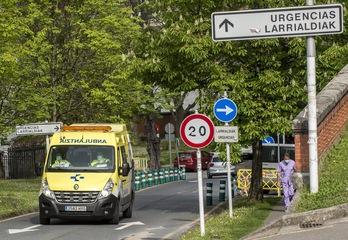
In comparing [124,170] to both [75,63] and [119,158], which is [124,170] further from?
[75,63]

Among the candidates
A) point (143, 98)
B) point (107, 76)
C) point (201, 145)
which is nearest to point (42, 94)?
point (107, 76)

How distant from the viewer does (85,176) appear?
74.2 feet

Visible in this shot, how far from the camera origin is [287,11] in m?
17.2

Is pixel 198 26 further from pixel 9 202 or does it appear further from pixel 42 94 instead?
pixel 42 94

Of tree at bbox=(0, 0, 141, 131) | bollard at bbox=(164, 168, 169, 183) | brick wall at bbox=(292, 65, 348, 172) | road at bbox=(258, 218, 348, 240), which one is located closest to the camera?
road at bbox=(258, 218, 348, 240)

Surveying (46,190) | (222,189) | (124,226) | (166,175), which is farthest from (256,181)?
(166,175)

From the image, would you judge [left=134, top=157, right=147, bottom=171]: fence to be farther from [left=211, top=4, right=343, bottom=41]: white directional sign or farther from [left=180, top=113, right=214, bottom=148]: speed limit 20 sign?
[left=211, top=4, right=343, bottom=41]: white directional sign

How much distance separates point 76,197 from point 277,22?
7471mm

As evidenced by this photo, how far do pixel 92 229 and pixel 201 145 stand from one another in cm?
470

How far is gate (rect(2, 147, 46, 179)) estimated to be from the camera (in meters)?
52.5

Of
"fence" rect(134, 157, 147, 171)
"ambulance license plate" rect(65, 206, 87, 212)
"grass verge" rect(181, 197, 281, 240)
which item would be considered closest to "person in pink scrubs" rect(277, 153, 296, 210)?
"grass verge" rect(181, 197, 281, 240)

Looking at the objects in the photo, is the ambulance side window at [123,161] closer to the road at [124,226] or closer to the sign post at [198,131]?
the road at [124,226]

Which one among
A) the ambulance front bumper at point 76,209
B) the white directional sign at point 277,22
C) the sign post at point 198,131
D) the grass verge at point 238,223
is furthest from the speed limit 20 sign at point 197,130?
the ambulance front bumper at point 76,209

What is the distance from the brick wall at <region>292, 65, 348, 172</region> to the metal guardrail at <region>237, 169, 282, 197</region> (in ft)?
39.1
